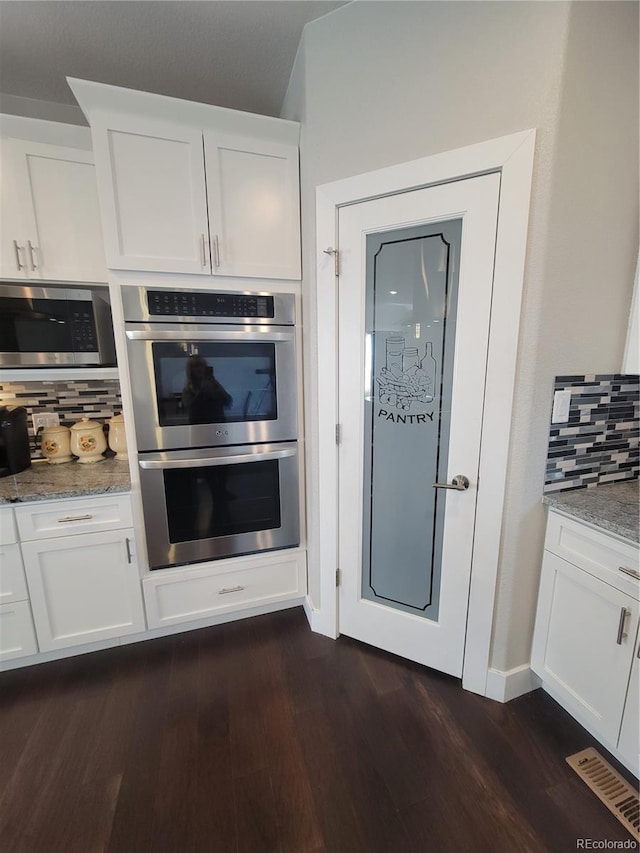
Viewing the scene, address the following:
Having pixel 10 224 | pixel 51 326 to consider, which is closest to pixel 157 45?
pixel 10 224

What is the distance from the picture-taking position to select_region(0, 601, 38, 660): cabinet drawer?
5.38 feet

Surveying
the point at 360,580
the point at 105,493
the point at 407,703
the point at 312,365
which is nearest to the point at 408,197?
the point at 312,365

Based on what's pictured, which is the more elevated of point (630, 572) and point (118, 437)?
point (118, 437)

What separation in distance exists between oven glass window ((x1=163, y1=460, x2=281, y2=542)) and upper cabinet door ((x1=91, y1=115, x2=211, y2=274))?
99 cm

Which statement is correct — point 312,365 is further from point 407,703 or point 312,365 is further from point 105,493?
point 407,703

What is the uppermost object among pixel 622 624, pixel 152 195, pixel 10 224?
pixel 152 195

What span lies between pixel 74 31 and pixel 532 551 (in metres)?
2.88

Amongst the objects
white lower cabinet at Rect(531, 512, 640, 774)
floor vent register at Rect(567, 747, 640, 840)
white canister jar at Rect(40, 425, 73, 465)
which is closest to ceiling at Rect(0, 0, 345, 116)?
white canister jar at Rect(40, 425, 73, 465)

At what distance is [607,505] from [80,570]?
2294 mm

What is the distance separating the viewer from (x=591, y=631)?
1.29 m

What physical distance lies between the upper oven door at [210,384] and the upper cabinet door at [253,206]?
1.02ft

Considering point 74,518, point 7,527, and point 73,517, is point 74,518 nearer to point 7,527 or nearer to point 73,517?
point 73,517

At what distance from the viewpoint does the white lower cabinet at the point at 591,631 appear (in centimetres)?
116

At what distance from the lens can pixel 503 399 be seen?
4.40ft
